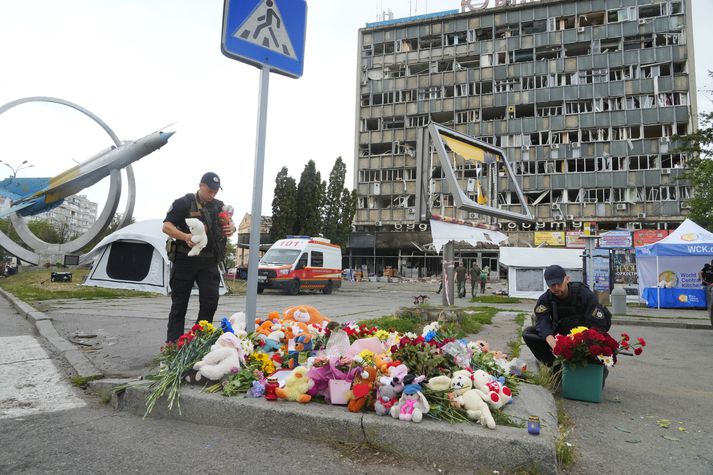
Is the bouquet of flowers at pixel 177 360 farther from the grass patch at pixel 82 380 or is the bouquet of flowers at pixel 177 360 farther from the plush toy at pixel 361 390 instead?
the plush toy at pixel 361 390

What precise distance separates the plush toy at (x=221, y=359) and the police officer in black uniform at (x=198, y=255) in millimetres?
1102

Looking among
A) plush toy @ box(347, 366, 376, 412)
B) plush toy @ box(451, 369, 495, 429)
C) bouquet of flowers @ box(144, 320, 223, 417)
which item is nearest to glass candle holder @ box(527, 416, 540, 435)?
plush toy @ box(451, 369, 495, 429)

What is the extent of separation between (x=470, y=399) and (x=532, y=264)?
18.5m

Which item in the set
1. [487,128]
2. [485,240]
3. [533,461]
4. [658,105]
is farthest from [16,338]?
[658,105]

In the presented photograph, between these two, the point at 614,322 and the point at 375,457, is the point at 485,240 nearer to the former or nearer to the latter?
the point at 614,322

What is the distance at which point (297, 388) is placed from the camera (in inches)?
120

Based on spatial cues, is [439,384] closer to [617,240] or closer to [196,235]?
[196,235]

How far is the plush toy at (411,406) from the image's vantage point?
266 cm

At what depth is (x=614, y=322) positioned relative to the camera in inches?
464

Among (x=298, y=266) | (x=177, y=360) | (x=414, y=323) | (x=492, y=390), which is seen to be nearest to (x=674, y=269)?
(x=414, y=323)

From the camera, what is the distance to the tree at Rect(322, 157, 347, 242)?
1548 inches

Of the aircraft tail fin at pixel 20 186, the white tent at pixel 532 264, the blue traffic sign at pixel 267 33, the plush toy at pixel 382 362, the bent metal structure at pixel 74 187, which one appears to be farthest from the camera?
the aircraft tail fin at pixel 20 186

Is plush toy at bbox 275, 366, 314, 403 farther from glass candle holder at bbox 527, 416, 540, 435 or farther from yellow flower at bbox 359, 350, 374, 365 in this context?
glass candle holder at bbox 527, 416, 540, 435

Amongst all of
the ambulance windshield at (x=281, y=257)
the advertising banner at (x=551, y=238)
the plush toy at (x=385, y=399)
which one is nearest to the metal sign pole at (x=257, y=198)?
the plush toy at (x=385, y=399)
